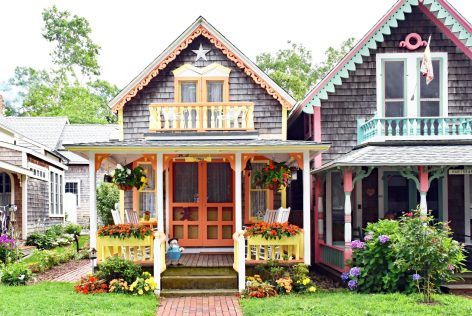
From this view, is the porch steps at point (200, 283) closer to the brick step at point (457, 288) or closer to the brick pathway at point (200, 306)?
the brick pathway at point (200, 306)

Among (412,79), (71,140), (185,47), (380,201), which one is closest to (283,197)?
(380,201)

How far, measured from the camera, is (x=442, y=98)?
15.5 m

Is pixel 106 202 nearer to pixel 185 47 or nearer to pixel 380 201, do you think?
pixel 185 47

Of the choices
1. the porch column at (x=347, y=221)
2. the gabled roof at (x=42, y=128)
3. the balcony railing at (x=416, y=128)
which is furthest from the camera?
the gabled roof at (x=42, y=128)

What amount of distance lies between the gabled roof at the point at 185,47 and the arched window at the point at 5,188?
317 inches

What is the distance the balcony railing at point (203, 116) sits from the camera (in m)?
15.1

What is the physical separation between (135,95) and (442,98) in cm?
834

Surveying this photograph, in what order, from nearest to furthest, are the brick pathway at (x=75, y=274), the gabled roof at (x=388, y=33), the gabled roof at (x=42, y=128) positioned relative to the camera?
the brick pathway at (x=75, y=274)
the gabled roof at (x=388, y=33)
the gabled roof at (x=42, y=128)

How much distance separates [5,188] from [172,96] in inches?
365

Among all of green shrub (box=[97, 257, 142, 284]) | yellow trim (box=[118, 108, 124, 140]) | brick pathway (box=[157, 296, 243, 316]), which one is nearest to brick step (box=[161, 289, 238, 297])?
brick pathway (box=[157, 296, 243, 316])

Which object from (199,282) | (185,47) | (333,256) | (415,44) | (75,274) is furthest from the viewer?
(185,47)

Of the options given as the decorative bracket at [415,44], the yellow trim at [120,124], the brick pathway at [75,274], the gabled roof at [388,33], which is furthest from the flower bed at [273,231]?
the decorative bracket at [415,44]

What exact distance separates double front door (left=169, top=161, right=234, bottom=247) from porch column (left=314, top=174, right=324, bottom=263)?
2.28 meters

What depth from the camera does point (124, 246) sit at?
1255cm
